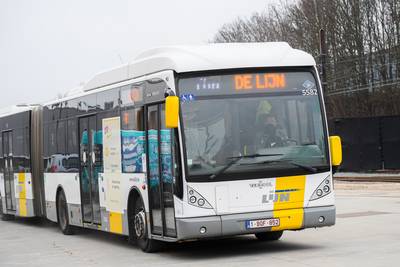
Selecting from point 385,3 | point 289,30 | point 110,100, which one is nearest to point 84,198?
point 110,100

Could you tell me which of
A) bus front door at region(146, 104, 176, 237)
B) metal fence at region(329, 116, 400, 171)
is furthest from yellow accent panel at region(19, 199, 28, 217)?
metal fence at region(329, 116, 400, 171)

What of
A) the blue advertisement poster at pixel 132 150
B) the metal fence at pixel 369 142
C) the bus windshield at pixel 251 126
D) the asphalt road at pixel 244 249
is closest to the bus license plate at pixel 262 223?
the asphalt road at pixel 244 249

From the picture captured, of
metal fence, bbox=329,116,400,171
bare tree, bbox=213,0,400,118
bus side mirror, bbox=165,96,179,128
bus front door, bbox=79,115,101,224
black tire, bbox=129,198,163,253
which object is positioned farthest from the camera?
bare tree, bbox=213,0,400,118

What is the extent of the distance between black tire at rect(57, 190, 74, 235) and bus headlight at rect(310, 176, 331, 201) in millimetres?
7458

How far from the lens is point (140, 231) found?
14164mm

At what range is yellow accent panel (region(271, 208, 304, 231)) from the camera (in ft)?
42.3

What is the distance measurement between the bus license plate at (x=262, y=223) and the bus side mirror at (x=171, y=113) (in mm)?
1813

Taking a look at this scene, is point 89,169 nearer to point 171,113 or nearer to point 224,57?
point 224,57

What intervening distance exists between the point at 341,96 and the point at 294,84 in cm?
4655

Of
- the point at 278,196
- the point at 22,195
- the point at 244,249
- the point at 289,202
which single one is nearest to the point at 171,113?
the point at 278,196

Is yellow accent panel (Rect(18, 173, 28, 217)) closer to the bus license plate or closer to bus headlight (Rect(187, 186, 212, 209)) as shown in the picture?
bus headlight (Rect(187, 186, 212, 209))

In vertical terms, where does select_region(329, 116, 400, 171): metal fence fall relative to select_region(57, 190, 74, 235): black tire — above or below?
above

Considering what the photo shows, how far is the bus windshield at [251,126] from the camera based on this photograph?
12.7 m

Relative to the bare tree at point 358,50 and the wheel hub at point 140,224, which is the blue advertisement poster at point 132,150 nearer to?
the wheel hub at point 140,224
